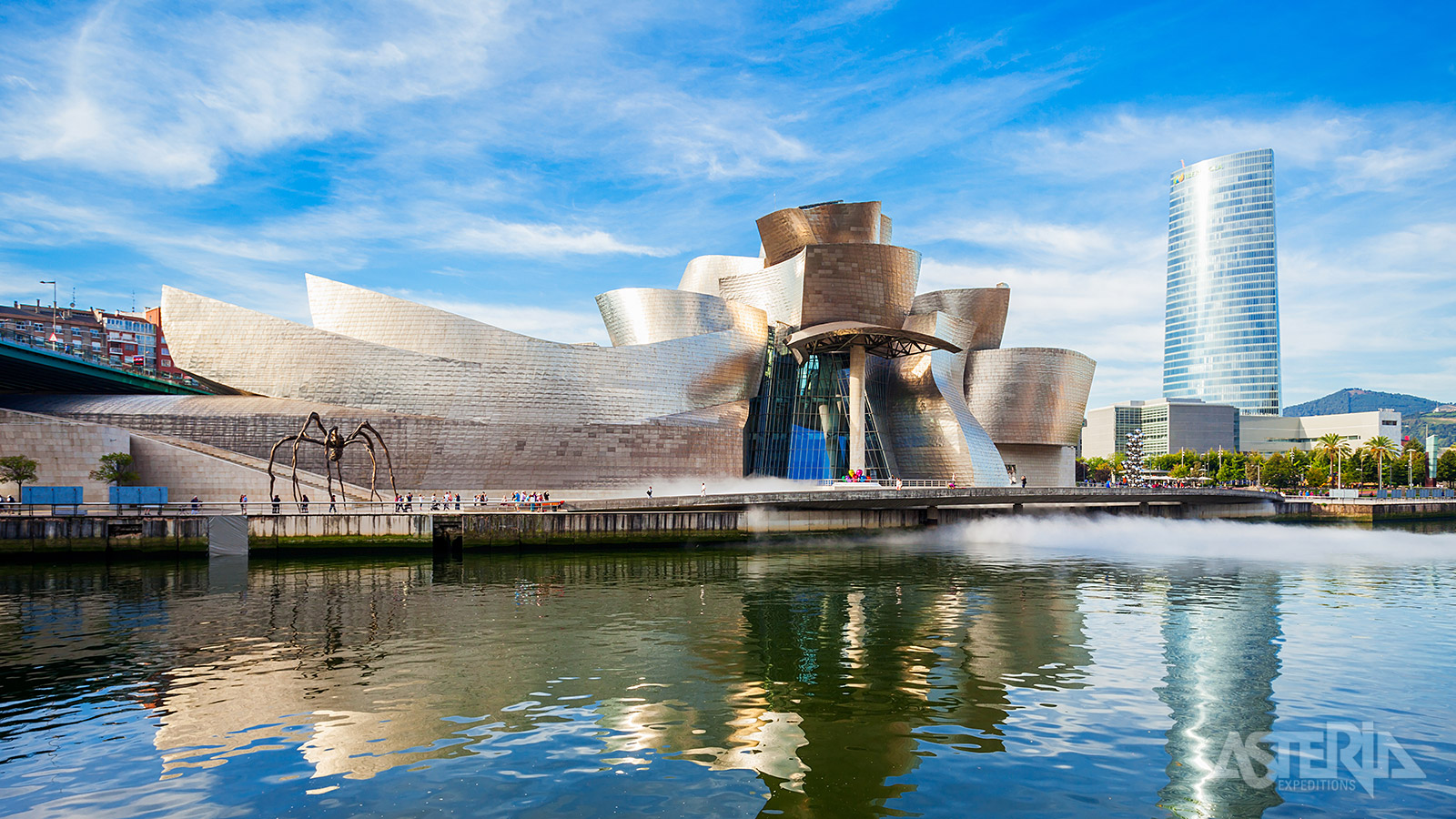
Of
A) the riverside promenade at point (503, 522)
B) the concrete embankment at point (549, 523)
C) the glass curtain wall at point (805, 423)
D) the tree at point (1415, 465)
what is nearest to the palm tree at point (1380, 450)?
the tree at point (1415, 465)

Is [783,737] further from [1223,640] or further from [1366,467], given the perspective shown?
[1366,467]

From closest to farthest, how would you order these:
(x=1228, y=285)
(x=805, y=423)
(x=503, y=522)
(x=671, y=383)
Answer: (x=503, y=522), (x=671, y=383), (x=805, y=423), (x=1228, y=285)

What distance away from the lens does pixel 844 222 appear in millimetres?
43562

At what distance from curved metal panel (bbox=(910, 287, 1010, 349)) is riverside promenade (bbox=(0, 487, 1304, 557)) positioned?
593 inches

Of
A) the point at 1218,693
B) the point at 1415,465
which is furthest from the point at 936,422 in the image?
the point at 1415,465

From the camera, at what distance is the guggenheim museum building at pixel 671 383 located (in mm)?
34156

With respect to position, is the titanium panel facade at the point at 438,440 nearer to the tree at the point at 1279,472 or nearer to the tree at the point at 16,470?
the tree at the point at 16,470

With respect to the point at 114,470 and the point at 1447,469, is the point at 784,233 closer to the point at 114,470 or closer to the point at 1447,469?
the point at 114,470

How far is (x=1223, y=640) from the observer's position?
12.6 m

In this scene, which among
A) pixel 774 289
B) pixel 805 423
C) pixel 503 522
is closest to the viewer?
pixel 503 522

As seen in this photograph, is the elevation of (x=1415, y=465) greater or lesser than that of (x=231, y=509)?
lesser

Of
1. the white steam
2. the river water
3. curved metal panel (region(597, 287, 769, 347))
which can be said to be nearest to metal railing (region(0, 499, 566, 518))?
the river water

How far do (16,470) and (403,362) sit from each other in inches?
512

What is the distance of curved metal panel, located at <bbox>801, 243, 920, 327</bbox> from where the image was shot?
39500 mm
